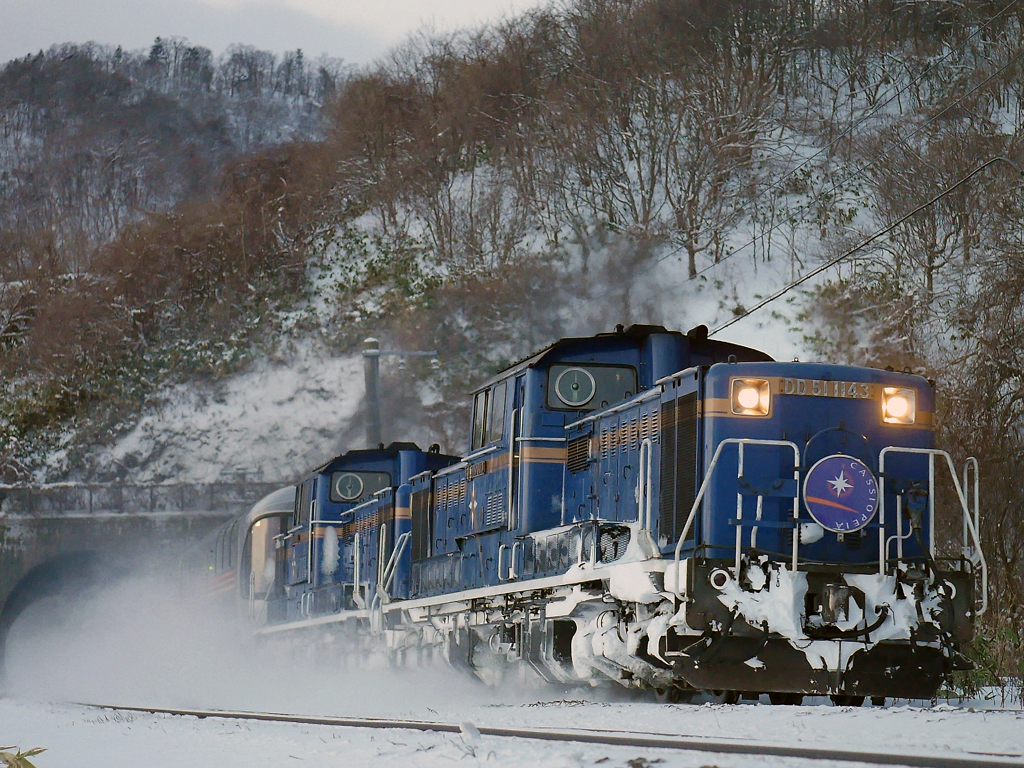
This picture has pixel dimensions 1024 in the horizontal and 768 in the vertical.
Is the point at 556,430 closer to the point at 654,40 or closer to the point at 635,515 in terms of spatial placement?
the point at 635,515

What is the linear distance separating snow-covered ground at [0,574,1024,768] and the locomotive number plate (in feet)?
7.71

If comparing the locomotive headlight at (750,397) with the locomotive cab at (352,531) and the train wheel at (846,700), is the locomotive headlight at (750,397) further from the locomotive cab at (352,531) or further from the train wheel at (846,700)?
the locomotive cab at (352,531)

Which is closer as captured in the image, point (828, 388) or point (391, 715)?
point (828, 388)

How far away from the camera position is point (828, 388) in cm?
936

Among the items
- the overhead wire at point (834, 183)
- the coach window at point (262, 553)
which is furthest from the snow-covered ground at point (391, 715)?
the overhead wire at point (834, 183)

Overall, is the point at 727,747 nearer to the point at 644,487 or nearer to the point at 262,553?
→ the point at 644,487

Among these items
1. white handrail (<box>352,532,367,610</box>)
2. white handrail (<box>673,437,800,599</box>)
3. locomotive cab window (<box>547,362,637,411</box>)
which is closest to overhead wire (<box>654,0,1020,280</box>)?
white handrail (<box>352,532,367,610</box>)

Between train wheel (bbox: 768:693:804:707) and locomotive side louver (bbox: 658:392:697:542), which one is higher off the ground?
locomotive side louver (bbox: 658:392:697:542)

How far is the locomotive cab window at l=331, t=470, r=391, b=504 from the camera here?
18.8 meters

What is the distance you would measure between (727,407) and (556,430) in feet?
8.16

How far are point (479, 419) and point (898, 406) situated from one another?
480 centimetres

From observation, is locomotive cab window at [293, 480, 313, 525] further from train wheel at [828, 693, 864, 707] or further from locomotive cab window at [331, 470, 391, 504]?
train wheel at [828, 693, 864, 707]

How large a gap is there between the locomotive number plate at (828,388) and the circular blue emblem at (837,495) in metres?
0.61

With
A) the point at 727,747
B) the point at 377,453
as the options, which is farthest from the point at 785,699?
the point at 377,453
